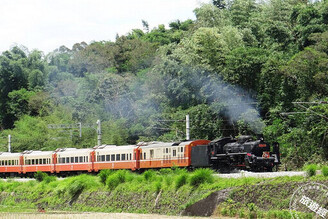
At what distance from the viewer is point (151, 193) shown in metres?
24.7

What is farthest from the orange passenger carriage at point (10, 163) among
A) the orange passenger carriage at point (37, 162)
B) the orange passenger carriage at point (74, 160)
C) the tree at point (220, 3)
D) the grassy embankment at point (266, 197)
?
the tree at point (220, 3)

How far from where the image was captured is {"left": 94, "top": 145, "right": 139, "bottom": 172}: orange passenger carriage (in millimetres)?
36594

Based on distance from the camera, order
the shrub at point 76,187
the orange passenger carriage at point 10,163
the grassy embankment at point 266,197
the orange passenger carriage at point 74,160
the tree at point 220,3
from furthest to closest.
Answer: the tree at point 220,3, the orange passenger carriage at point 10,163, the orange passenger carriage at point 74,160, the shrub at point 76,187, the grassy embankment at point 266,197

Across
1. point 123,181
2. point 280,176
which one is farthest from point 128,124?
point 280,176

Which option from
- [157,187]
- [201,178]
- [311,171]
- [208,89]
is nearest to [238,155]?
[157,187]

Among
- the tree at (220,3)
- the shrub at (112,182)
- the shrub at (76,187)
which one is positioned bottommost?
the shrub at (76,187)

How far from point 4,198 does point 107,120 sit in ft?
94.2

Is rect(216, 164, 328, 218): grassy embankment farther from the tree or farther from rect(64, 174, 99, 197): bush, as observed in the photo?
the tree

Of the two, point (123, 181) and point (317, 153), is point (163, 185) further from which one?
point (317, 153)

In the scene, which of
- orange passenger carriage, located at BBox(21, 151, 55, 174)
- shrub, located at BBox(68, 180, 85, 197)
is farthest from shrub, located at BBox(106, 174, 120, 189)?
orange passenger carriage, located at BBox(21, 151, 55, 174)

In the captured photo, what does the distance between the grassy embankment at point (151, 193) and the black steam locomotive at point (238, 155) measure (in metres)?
2.91

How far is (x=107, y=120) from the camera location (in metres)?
62.5

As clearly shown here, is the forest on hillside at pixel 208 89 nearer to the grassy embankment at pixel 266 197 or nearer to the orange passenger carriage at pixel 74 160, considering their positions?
the orange passenger carriage at pixel 74 160

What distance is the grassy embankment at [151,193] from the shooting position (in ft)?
63.6
